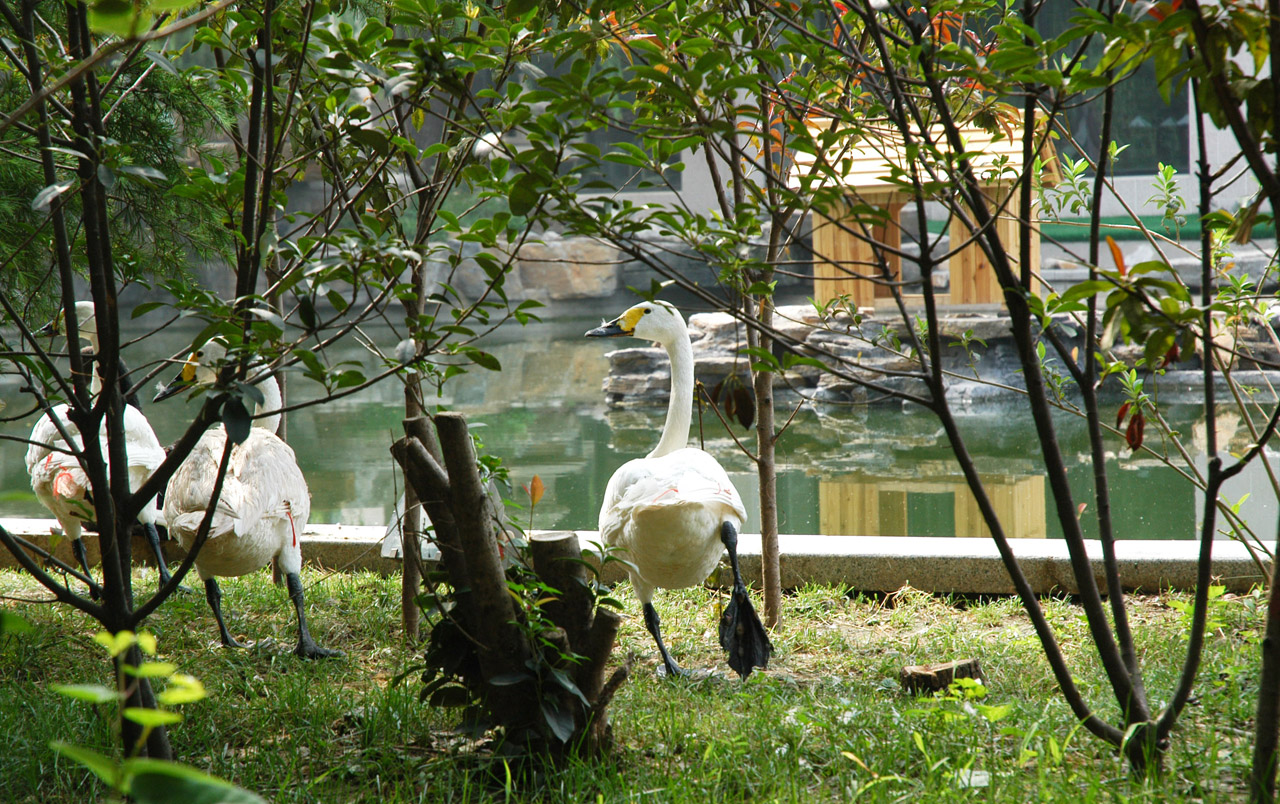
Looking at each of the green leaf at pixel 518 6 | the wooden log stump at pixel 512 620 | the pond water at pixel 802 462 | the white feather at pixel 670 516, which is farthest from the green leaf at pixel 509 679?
the pond water at pixel 802 462

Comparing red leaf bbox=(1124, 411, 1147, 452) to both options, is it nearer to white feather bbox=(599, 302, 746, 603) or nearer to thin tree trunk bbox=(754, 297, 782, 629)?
white feather bbox=(599, 302, 746, 603)

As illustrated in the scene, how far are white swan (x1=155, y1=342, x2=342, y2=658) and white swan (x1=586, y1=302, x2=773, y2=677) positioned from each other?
1083 millimetres

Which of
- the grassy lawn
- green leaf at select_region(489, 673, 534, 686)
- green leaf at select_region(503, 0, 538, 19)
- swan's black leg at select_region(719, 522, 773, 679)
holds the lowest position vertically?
the grassy lawn

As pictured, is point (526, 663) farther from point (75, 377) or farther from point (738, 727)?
point (75, 377)

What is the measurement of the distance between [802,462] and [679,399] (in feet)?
17.5

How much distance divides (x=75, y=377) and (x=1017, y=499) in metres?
6.20

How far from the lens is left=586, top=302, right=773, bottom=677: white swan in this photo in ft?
9.50

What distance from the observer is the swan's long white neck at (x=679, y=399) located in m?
3.40

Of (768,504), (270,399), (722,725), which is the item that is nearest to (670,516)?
(768,504)

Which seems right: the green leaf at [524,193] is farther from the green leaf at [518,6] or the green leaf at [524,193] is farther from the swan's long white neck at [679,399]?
the swan's long white neck at [679,399]

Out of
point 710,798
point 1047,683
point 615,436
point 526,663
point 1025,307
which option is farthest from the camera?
point 615,436

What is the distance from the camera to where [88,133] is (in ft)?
6.10

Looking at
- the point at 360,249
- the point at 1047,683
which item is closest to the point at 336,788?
the point at 360,249

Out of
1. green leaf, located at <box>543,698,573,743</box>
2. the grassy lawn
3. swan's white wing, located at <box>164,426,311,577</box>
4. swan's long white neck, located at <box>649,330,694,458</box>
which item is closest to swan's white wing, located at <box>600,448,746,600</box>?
swan's long white neck, located at <box>649,330,694,458</box>
